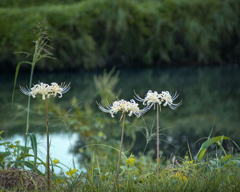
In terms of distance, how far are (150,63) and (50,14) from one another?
2.70 m

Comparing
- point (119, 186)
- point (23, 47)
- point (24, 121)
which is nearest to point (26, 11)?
point (23, 47)

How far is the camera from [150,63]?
7.73 metres

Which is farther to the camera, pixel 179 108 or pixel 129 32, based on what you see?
pixel 129 32

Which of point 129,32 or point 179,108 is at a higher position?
point 129,32

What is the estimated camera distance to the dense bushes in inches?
267

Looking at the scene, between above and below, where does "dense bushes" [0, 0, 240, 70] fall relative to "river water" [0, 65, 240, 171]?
above

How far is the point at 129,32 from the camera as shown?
7766 millimetres

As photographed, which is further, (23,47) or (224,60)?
(224,60)

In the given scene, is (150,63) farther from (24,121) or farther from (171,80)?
(24,121)

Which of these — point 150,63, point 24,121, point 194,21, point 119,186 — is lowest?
point 119,186

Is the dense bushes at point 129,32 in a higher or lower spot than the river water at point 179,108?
higher

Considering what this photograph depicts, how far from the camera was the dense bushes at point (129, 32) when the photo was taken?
22.3ft

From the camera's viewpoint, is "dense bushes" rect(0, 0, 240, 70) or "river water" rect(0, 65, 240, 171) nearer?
"river water" rect(0, 65, 240, 171)

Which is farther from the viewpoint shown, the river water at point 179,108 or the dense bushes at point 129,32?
the dense bushes at point 129,32
